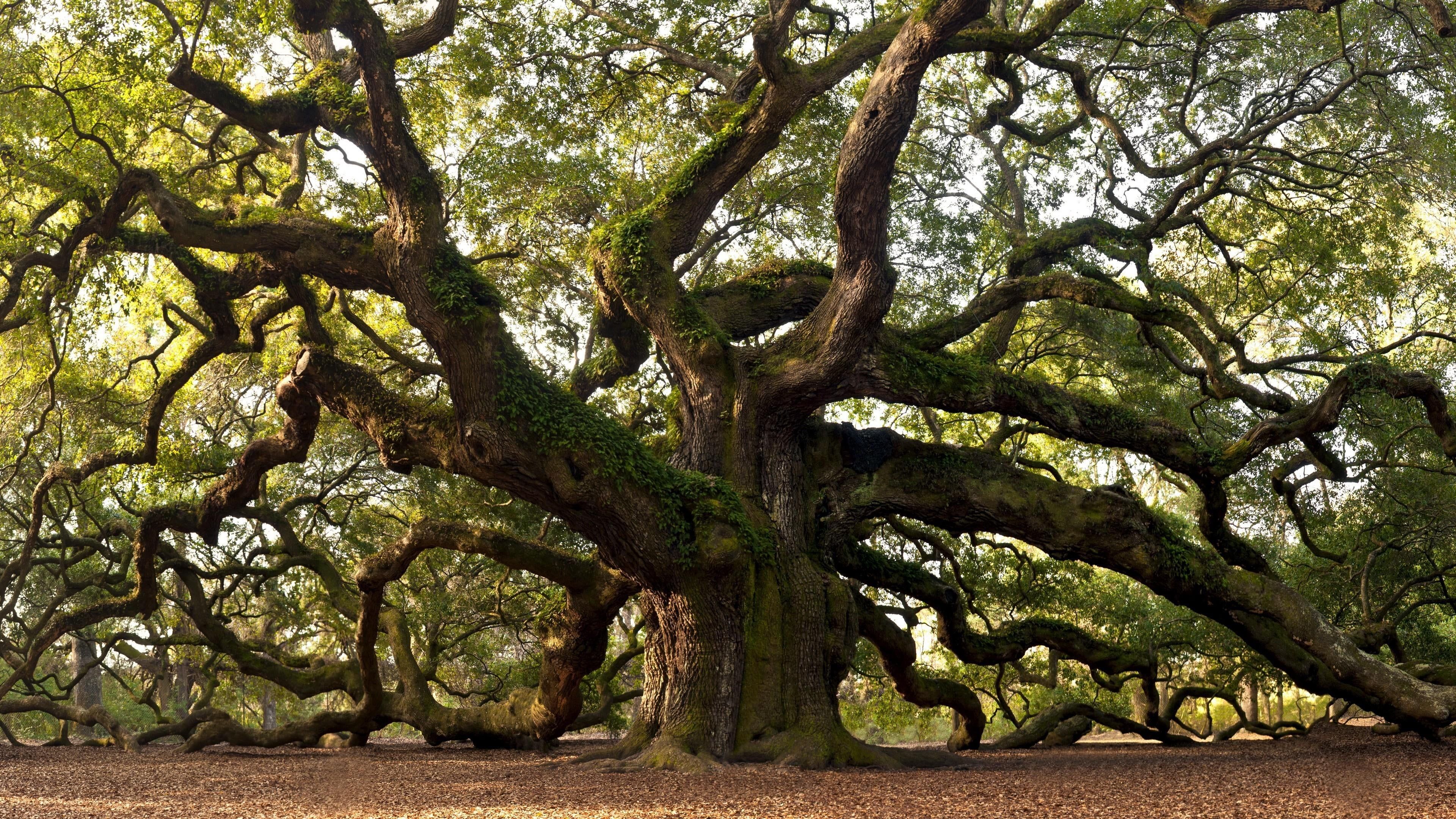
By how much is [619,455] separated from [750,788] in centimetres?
291

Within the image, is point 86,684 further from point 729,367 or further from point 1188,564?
point 1188,564

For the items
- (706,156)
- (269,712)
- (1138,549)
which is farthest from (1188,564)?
(269,712)

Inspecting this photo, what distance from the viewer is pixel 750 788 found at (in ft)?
21.2

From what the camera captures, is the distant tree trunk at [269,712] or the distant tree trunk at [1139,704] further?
the distant tree trunk at [269,712]

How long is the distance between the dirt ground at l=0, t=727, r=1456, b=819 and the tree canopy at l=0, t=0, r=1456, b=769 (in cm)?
80

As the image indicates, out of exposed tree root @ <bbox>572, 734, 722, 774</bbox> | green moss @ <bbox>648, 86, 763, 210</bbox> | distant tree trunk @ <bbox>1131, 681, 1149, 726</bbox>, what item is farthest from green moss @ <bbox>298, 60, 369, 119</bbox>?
distant tree trunk @ <bbox>1131, 681, 1149, 726</bbox>

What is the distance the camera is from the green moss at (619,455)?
8.19m

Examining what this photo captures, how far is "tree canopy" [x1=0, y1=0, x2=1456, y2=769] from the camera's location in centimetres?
869

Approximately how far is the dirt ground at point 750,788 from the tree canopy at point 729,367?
80cm

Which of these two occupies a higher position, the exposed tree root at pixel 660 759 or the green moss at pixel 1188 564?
the green moss at pixel 1188 564

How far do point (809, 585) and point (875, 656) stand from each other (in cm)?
600

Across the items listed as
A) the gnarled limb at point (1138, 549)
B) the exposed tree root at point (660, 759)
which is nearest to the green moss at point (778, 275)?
the gnarled limb at point (1138, 549)

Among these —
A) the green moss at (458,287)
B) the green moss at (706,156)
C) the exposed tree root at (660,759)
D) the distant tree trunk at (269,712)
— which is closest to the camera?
the exposed tree root at (660,759)

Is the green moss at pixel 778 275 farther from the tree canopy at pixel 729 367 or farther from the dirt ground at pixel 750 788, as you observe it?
the dirt ground at pixel 750 788
